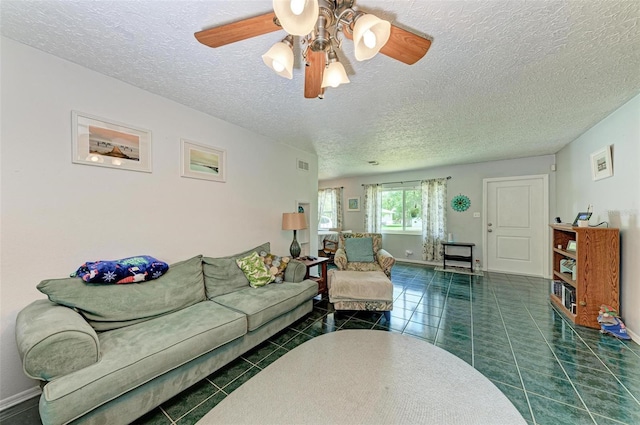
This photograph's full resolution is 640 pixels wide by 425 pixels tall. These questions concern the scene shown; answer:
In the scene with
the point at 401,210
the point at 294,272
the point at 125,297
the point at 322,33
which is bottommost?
the point at 294,272

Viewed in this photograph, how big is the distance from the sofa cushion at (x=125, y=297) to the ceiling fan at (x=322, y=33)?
1.84 metres

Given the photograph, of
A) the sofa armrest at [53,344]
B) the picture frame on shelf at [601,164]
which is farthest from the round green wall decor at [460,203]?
the sofa armrest at [53,344]

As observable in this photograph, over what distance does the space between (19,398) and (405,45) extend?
330 cm

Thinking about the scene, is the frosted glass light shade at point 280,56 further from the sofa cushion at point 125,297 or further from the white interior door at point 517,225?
the white interior door at point 517,225

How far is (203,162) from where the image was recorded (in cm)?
271

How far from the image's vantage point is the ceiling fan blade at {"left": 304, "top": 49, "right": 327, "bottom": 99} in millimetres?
1350

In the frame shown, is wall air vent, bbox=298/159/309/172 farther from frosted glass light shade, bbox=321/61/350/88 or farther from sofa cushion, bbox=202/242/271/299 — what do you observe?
frosted glass light shade, bbox=321/61/350/88

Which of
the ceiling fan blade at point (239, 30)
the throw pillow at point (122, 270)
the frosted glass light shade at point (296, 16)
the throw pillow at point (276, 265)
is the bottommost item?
the throw pillow at point (276, 265)

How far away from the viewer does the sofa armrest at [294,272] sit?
2.85 meters

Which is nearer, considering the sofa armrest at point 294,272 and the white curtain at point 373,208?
the sofa armrest at point 294,272

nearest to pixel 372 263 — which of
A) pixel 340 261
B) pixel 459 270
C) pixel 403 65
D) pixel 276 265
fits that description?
pixel 340 261

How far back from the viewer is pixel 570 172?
3.78m

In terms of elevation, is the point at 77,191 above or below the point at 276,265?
above

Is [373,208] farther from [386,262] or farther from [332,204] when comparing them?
[386,262]
